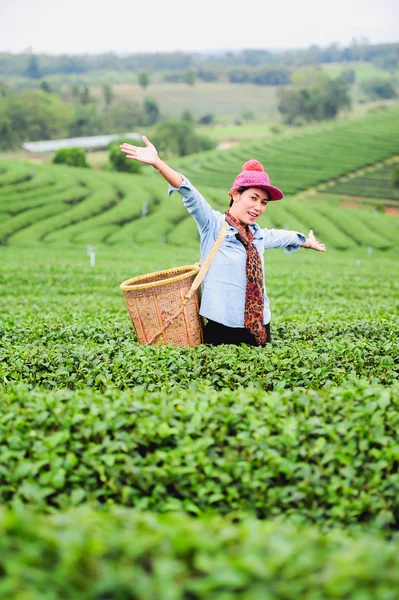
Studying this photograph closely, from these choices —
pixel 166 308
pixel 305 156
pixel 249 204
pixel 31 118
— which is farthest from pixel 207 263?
pixel 31 118

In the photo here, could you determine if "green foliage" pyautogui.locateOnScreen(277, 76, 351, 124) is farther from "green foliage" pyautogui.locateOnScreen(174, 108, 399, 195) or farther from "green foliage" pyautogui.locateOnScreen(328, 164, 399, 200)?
"green foliage" pyautogui.locateOnScreen(328, 164, 399, 200)

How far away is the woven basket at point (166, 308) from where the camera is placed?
695 centimetres

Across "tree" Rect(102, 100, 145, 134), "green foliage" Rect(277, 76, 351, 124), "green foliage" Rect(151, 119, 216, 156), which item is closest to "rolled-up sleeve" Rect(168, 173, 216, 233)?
"green foliage" Rect(151, 119, 216, 156)

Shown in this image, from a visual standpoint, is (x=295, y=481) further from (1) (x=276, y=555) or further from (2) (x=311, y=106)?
(2) (x=311, y=106)

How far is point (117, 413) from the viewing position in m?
4.68

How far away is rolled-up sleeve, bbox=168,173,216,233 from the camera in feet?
21.4

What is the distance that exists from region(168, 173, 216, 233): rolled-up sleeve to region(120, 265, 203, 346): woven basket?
0.55 m

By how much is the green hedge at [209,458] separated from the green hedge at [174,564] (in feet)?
3.67

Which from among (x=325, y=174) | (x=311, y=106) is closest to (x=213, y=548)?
(x=325, y=174)

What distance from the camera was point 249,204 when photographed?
6.85 m

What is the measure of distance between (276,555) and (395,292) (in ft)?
56.9

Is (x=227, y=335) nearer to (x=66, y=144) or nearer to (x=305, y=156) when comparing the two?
(x=305, y=156)

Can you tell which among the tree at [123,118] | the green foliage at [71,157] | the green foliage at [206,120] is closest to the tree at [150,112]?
the tree at [123,118]

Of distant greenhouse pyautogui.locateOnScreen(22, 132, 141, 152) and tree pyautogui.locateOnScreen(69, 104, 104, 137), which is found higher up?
tree pyautogui.locateOnScreen(69, 104, 104, 137)
